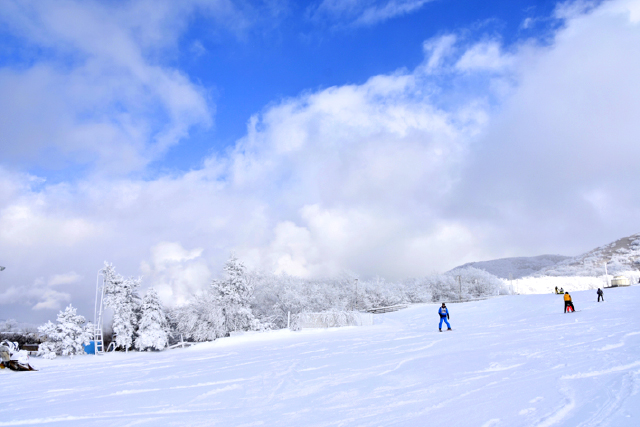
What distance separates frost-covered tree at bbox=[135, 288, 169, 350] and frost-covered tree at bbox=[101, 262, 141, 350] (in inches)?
51.4

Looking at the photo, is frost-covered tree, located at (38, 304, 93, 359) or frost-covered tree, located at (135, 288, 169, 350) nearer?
frost-covered tree, located at (38, 304, 93, 359)

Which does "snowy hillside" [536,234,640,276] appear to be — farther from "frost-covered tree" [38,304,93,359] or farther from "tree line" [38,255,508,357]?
"frost-covered tree" [38,304,93,359]

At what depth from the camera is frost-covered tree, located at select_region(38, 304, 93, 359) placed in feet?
108

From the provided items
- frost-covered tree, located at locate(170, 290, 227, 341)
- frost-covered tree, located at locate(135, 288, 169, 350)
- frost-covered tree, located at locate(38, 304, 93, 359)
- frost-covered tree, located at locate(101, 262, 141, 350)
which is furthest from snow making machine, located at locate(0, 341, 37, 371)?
frost-covered tree, located at locate(170, 290, 227, 341)

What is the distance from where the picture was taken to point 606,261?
90125 mm

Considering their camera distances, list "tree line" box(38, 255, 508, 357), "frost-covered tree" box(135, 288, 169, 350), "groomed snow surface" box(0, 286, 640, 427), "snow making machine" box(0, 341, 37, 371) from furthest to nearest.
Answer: "frost-covered tree" box(135, 288, 169, 350) < "tree line" box(38, 255, 508, 357) < "snow making machine" box(0, 341, 37, 371) < "groomed snow surface" box(0, 286, 640, 427)

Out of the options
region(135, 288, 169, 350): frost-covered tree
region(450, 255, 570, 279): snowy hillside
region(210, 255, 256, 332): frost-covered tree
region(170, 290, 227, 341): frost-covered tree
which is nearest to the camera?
region(135, 288, 169, 350): frost-covered tree

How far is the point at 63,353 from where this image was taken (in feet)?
110

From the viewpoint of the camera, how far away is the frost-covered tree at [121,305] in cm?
4162

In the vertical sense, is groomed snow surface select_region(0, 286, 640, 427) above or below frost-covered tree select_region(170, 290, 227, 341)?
above

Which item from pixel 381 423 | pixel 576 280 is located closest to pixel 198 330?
pixel 381 423

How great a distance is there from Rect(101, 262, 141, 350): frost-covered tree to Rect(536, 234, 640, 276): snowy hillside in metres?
88.7

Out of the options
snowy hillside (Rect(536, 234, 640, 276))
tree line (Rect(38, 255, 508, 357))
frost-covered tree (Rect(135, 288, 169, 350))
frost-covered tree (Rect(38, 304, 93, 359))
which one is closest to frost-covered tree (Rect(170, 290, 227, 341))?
tree line (Rect(38, 255, 508, 357))

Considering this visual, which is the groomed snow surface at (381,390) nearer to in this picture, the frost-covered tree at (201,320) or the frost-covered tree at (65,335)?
the frost-covered tree at (65,335)
